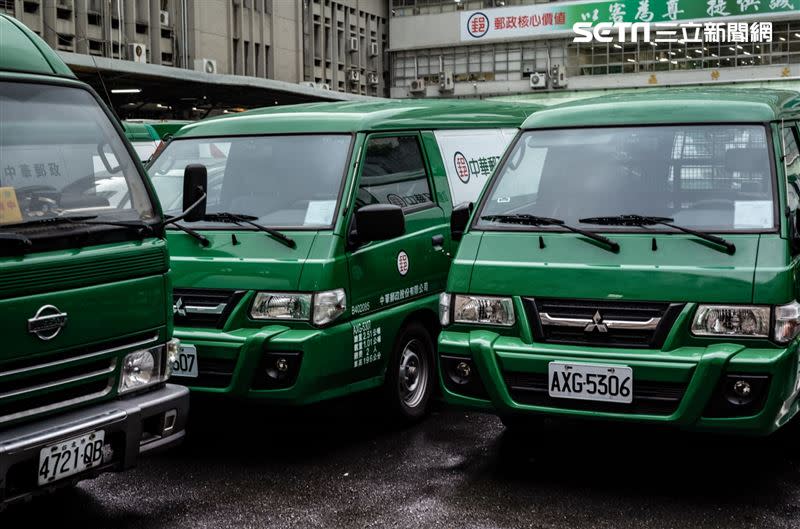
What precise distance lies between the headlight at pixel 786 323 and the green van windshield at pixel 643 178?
0.49m

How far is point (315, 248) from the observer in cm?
605

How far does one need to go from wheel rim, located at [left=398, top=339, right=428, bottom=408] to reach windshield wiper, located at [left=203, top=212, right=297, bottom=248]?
1.20m

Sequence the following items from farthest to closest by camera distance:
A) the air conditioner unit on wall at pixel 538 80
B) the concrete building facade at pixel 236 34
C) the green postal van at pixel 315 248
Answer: the air conditioner unit on wall at pixel 538 80 < the concrete building facade at pixel 236 34 < the green postal van at pixel 315 248

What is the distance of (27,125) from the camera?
459cm

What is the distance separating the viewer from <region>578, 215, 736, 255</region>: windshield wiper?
16.7 ft

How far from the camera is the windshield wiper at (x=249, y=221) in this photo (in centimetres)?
606

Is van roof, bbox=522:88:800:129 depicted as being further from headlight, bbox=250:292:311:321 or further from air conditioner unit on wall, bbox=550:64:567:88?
air conditioner unit on wall, bbox=550:64:567:88

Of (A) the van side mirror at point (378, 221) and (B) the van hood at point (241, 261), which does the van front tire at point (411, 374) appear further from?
(B) the van hood at point (241, 261)

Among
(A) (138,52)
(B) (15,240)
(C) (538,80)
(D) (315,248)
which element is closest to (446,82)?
(C) (538,80)

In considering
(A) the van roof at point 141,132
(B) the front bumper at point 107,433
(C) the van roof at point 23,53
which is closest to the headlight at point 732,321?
(B) the front bumper at point 107,433

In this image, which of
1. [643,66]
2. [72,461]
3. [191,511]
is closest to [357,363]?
[191,511]

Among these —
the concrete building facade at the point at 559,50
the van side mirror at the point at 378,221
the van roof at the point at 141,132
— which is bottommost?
the van side mirror at the point at 378,221

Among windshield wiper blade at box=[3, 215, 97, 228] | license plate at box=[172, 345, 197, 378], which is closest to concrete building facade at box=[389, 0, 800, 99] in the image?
license plate at box=[172, 345, 197, 378]

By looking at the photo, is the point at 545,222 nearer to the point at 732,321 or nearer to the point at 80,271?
the point at 732,321
